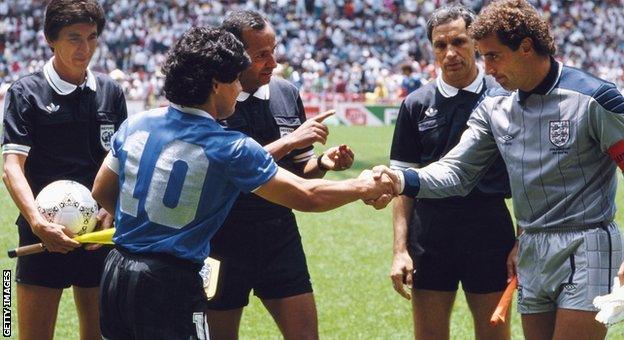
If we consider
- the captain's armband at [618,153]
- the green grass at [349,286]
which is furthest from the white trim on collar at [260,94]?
the green grass at [349,286]

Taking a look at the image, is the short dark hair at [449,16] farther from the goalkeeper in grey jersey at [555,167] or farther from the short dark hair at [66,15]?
the short dark hair at [66,15]

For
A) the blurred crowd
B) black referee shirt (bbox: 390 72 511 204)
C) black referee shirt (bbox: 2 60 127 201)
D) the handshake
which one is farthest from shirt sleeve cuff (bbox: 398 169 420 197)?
the blurred crowd

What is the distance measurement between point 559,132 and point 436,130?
1.13m

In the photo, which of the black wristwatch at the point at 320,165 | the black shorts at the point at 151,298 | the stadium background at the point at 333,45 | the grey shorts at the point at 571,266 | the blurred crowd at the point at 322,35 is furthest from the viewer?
the blurred crowd at the point at 322,35

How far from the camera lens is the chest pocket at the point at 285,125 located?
582 cm

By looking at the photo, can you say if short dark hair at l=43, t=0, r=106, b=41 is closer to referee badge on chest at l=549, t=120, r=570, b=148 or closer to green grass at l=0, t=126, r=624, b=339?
referee badge on chest at l=549, t=120, r=570, b=148

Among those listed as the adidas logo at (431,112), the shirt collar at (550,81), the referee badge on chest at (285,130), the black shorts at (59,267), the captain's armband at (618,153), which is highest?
the shirt collar at (550,81)

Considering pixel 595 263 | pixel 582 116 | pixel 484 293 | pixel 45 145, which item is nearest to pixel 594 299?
pixel 595 263

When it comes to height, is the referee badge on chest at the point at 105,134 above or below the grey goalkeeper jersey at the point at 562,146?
below

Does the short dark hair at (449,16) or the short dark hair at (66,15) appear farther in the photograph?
the short dark hair at (449,16)

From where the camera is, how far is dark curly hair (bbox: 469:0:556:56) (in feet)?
15.9

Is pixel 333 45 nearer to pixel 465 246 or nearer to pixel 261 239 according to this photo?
pixel 465 246

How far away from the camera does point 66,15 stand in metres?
5.75

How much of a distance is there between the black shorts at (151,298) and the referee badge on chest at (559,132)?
1644 mm
